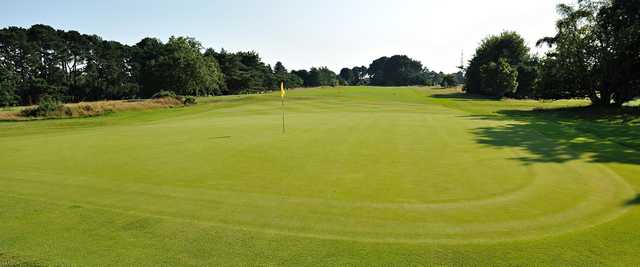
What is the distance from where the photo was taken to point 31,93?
69.6 metres

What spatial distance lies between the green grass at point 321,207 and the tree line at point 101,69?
202ft

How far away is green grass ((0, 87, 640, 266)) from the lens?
5203 millimetres

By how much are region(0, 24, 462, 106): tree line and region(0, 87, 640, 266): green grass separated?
6157cm

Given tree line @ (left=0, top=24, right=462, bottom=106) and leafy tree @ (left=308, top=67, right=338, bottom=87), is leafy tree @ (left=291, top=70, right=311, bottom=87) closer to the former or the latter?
leafy tree @ (left=308, top=67, right=338, bottom=87)

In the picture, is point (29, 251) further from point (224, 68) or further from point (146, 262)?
point (224, 68)

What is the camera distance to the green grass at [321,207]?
520 centimetres

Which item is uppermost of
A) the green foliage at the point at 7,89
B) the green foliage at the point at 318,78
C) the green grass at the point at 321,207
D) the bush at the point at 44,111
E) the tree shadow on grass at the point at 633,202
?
the green foliage at the point at 318,78

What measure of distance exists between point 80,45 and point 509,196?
99.5 meters

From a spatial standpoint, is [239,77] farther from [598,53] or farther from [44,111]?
[598,53]

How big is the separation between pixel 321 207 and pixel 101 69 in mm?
96140

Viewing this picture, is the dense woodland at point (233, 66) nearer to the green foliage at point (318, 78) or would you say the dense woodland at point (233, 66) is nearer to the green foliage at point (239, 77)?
the green foliage at point (239, 77)

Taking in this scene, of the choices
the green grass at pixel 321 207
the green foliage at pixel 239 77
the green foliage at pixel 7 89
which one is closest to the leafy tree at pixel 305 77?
the green foliage at pixel 239 77

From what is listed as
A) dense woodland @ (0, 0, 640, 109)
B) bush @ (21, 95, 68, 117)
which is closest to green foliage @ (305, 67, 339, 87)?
dense woodland @ (0, 0, 640, 109)

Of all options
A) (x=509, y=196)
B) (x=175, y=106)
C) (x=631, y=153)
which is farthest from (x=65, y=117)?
(x=631, y=153)
